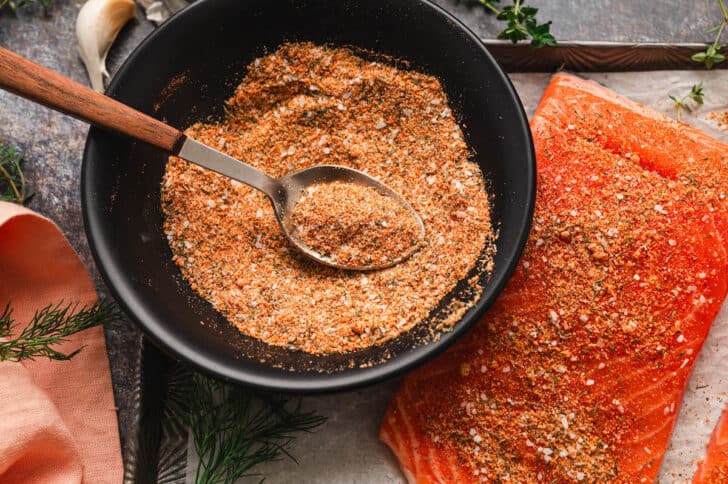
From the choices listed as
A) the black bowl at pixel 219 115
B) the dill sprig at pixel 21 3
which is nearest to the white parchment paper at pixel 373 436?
the black bowl at pixel 219 115

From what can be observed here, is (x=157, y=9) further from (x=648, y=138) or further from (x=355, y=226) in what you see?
(x=648, y=138)

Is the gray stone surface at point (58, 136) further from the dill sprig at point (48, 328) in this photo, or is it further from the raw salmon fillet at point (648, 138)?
the raw salmon fillet at point (648, 138)

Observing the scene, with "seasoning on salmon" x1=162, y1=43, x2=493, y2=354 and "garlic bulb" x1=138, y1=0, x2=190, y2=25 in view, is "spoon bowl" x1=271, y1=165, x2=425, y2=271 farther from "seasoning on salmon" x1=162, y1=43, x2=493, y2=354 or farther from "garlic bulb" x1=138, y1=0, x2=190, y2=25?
"garlic bulb" x1=138, y1=0, x2=190, y2=25

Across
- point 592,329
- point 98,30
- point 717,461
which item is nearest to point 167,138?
point 98,30

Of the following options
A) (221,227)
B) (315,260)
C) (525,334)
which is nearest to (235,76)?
(221,227)

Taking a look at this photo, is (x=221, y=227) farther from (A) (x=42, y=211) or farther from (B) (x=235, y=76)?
(A) (x=42, y=211)

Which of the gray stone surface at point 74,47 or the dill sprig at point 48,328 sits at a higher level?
the gray stone surface at point 74,47
